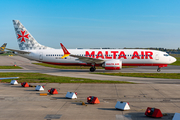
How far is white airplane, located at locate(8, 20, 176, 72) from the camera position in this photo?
38.7 meters

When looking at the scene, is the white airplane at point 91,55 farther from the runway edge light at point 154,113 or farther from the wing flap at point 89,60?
the runway edge light at point 154,113

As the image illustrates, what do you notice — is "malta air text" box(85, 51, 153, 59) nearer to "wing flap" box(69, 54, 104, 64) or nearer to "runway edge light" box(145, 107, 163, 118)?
"wing flap" box(69, 54, 104, 64)

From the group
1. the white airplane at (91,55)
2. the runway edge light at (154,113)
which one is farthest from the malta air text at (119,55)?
the runway edge light at (154,113)

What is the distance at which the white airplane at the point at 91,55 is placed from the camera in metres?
38.7

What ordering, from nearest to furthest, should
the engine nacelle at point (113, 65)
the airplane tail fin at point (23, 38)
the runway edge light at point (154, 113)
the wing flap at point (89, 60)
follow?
1. the runway edge light at point (154, 113)
2. the engine nacelle at point (113, 65)
3. the wing flap at point (89, 60)
4. the airplane tail fin at point (23, 38)

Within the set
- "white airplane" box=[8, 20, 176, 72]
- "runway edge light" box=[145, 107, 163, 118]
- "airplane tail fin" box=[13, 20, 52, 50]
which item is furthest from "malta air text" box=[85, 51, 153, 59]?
"runway edge light" box=[145, 107, 163, 118]

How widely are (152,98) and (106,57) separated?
2358cm

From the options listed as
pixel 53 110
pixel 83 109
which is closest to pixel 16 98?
pixel 53 110

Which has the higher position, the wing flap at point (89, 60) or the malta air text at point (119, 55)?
the malta air text at point (119, 55)

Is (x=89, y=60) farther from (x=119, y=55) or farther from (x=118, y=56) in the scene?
(x=119, y=55)

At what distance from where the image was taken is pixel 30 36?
41094 millimetres

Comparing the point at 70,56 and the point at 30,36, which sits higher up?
the point at 30,36

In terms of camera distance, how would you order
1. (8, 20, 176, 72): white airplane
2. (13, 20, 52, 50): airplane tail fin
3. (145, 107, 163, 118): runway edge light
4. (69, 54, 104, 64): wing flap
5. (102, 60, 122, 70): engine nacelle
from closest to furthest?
(145, 107, 163, 118): runway edge light
(102, 60, 122, 70): engine nacelle
(69, 54, 104, 64): wing flap
(8, 20, 176, 72): white airplane
(13, 20, 52, 50): airplane tail fin

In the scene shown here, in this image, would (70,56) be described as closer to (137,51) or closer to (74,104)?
(137,51)
